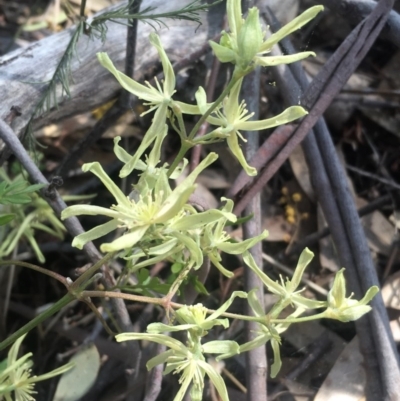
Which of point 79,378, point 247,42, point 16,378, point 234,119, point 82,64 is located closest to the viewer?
point 247,42

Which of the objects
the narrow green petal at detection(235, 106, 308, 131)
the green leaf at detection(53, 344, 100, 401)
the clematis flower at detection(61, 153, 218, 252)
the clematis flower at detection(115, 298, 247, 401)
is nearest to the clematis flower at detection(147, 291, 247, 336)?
the clematis flower at detection(115, 298, 247, 401)

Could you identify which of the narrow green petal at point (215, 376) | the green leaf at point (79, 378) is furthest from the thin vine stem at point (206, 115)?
the green leaf at point (79, 378)

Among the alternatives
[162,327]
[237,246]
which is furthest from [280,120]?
[162,327]

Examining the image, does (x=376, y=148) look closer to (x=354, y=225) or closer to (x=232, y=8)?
(x=354, y=225)

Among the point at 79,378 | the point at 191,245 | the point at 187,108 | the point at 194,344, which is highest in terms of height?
the point at 187,108

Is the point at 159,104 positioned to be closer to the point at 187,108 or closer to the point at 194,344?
the point at 187,108

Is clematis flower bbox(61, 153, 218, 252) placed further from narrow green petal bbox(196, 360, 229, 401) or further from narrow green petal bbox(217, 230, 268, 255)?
narrow green petal bbox(196, 360, 229, 401)

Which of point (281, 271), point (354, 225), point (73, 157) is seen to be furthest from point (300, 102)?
point (73, 157)
